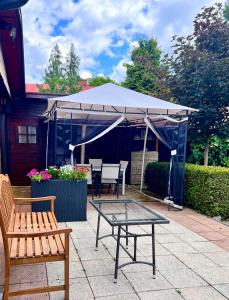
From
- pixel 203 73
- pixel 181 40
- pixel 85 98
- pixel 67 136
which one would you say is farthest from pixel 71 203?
pixel 181 40

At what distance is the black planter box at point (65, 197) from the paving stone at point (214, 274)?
7.41ft

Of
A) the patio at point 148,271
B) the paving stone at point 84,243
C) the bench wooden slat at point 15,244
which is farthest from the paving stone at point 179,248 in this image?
the bench wooden slat at point 15,244

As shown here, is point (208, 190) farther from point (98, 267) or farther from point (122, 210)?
point (98, 267)

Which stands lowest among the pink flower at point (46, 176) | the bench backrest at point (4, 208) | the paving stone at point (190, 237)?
the paving stone at point (190, 237)

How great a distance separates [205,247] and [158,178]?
373 centimetres

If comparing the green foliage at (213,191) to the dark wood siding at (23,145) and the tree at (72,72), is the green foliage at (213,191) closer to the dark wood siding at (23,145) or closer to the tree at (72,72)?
the dark wood siding at (23,145)

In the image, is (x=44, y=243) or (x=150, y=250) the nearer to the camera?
(x=44, y=243)

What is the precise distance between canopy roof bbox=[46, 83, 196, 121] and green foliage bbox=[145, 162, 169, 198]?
155 cm

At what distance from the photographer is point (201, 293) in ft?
8.43

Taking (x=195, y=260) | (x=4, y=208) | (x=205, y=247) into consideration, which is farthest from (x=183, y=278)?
(x=4, y=208)

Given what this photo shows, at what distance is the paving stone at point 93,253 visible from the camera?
3265 mm

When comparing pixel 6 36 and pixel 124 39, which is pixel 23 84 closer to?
pixel 6 36

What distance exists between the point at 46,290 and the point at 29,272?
63 cm

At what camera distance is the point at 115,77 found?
28688 mm
